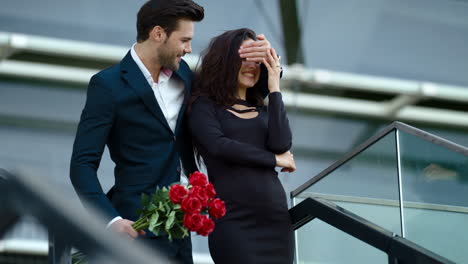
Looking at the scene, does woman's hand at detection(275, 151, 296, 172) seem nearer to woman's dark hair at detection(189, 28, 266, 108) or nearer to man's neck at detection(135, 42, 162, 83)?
woman's dark hair at detection(189, 28, 266, 108)

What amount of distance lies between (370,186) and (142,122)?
1.21 metres

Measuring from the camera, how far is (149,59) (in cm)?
314

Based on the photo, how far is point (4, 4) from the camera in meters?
10.4

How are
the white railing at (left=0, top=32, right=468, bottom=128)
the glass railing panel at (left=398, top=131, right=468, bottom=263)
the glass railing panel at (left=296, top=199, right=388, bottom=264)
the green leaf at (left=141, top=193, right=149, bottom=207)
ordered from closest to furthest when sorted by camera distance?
the green leaf at (left=141, top=193, right=149, bottom=207) → the glass railing panel at (left=398, top=131, right=468, bottom=263) → the glass railing panel at (left=296, top=199, right=388, bottom=264) → the white railing at (left=0, top=32, right=468, bottom=128)

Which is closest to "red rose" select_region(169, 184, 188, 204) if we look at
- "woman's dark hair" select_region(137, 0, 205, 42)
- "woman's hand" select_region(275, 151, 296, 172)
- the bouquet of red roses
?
the bouquet of red roses

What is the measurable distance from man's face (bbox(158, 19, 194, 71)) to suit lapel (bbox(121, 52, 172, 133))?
101 millimetres

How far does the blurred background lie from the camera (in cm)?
1057

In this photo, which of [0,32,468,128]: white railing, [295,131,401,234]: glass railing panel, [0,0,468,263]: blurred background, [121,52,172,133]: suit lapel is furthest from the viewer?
[0,0,468,263]: blurred background

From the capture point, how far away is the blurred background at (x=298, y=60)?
34.7 feet

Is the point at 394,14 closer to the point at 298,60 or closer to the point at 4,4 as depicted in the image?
the point at 298,60

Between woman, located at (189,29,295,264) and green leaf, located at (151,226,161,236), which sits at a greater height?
woman, located at (189,29,295,264)

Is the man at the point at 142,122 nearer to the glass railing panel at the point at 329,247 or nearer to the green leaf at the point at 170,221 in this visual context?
the green leaf at the point at 170,221

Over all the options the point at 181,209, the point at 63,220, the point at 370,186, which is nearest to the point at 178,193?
the point at 181,209

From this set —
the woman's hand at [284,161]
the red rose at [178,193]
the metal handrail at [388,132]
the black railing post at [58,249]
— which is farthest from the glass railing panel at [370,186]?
the black railing post at [58,249]
